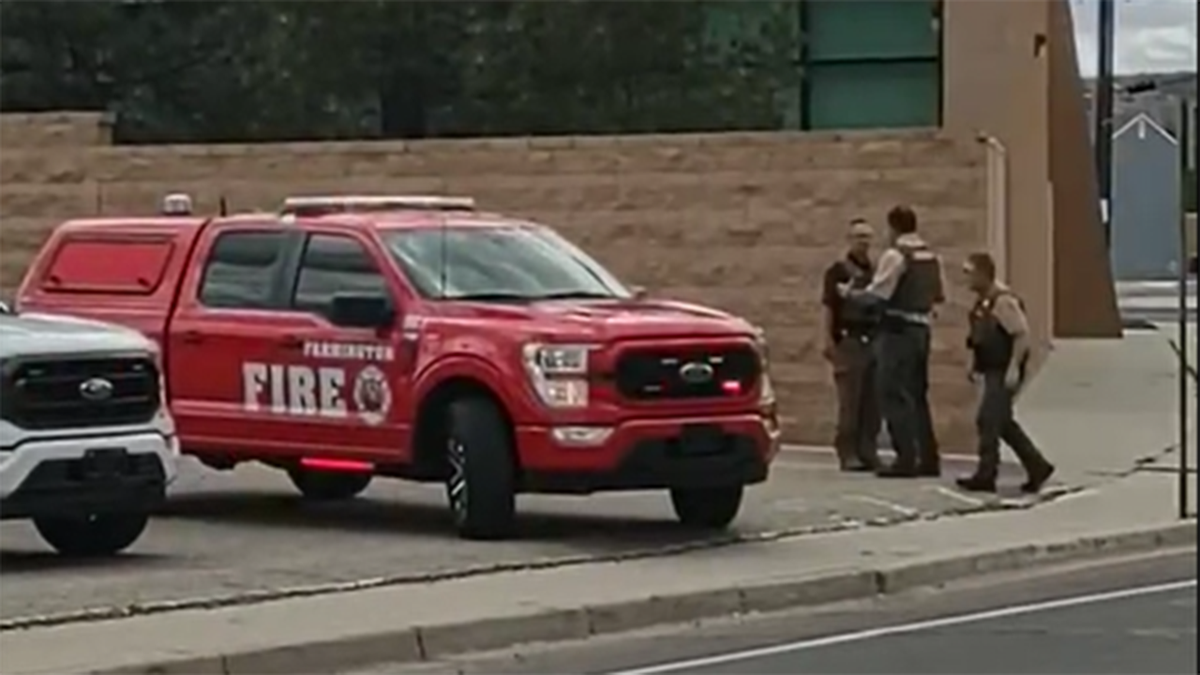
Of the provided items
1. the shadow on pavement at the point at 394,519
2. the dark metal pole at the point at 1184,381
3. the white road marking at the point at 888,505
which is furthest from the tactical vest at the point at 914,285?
the shadow on pavement at the point at 394,519

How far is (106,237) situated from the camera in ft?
59.6

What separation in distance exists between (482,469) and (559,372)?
72 cm

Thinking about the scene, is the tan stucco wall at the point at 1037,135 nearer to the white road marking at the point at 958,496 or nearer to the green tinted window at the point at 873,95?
the green tinted window at the point at 873,95

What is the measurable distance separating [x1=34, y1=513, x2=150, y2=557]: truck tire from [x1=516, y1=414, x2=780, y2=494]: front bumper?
2.24m

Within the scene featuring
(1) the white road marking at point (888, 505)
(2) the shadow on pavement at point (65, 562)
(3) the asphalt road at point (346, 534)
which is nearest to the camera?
(3) the asphalt road at point (346, 534)

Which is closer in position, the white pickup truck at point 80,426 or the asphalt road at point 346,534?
the white pickup truck at point 80,426

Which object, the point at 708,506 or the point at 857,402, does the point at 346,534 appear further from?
the point at 857,402

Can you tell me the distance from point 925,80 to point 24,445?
15.9 metres

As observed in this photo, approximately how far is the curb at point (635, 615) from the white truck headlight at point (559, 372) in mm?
1861

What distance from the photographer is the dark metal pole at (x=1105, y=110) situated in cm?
3591

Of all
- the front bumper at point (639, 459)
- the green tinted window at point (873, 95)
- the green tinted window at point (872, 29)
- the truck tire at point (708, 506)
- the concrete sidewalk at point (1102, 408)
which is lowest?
the concrete sidewalk at point (1102, 408)

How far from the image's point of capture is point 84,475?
14250mm

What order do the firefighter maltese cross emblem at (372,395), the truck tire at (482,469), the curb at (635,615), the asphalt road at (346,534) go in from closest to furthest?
the curb at (635,615) < the asphalt road at (346,534) < the truck tire at (482,469) < the firefighter maltese cross emblem at (372,395)

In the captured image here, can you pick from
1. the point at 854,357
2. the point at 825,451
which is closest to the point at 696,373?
the point at 854,357
